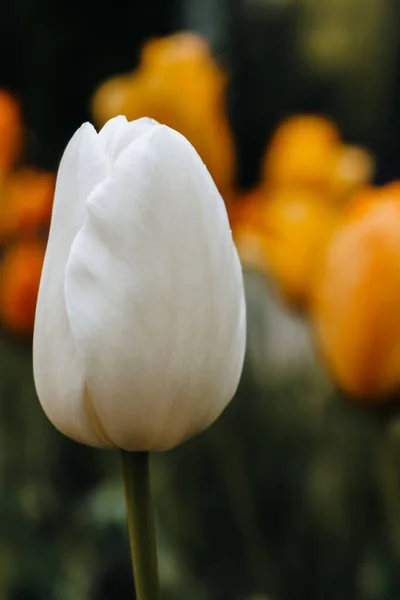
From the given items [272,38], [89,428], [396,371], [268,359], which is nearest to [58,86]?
[272,38]

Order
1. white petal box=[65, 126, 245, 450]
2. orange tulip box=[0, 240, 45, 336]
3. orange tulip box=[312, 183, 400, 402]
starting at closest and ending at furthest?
white petal box=[65, 126, 245, 450] < orange tulip box=[312, 183, 400, 402] < orange tulip box=[0, 240, 45, 336]

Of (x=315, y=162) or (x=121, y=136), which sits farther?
(x=315, y=162)

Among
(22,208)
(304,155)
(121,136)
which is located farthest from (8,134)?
(121,136)

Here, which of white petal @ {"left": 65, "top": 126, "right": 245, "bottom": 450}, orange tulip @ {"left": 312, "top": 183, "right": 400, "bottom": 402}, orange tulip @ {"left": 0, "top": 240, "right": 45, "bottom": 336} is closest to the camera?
white petal @ {"left": 65, "top": 126, "right": 245, "bottom": 450}

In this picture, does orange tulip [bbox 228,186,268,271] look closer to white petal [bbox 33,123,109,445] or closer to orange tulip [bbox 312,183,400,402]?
orange tulip [bbox 312,183,400,402]

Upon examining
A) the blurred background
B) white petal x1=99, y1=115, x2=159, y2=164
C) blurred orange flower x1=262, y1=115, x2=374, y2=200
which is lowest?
the blurred background

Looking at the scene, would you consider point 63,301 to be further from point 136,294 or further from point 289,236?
point 289,236

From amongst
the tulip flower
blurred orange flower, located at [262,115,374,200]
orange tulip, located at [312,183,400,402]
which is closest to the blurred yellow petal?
blurred orange flower, located at [262,115,374,200]

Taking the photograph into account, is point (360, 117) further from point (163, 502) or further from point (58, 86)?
point (163, 502)
